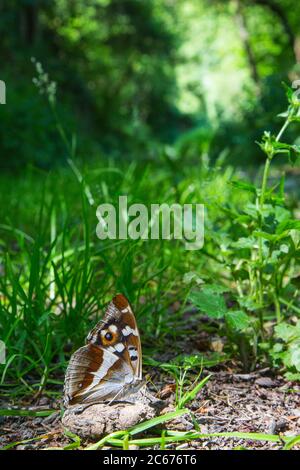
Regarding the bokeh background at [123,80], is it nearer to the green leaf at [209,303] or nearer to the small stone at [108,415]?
the green leaf at [209,303]

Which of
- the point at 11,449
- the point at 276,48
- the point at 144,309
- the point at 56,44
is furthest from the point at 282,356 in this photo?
the point at 276,48

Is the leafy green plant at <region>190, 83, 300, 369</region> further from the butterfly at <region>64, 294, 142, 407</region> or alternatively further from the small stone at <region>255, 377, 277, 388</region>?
the butterfly at <region>64, 294, 142, 407</region>

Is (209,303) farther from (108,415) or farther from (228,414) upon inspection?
(108,415)

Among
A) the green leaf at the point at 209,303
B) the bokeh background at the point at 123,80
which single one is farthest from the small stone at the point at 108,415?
the bokeh background at the point at 123,80

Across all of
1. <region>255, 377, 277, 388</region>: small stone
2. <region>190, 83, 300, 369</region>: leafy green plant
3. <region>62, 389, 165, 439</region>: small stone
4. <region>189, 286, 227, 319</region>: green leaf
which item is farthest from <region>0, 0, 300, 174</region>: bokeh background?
<region>62, 389, 165, 439</region>: small stone

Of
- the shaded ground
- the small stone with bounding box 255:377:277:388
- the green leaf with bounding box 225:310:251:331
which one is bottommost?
the shaded ground

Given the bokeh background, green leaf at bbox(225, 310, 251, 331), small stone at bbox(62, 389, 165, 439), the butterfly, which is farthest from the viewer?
the bokeh background

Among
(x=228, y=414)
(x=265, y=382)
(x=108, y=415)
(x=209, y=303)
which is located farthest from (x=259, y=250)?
(x=108, y=415)
